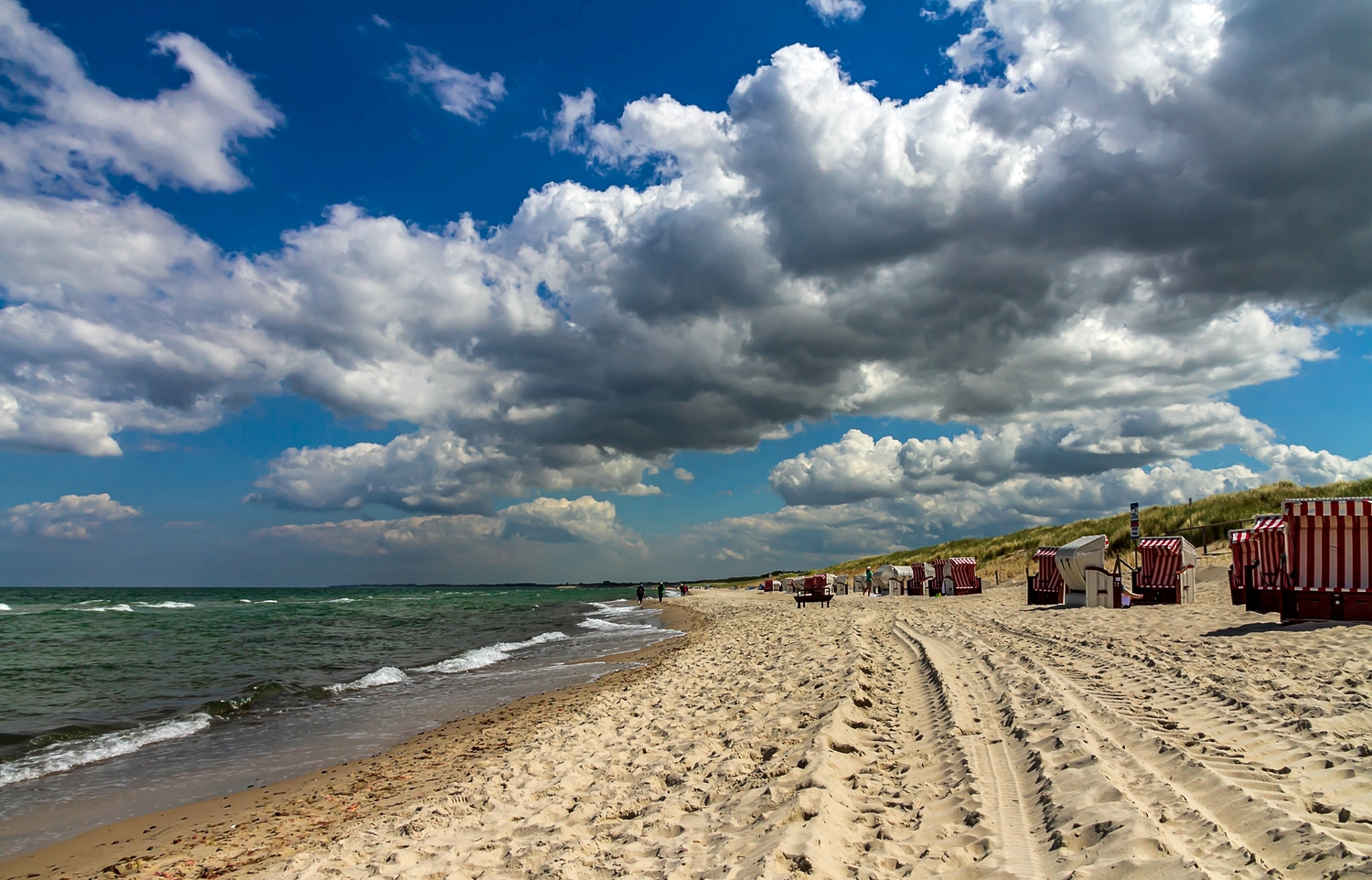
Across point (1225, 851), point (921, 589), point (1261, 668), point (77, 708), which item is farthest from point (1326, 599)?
point (921, 589)

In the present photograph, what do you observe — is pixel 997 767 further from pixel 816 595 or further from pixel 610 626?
pixel 610 626

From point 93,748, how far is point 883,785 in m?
11.0

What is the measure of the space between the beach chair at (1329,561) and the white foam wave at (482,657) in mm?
16922

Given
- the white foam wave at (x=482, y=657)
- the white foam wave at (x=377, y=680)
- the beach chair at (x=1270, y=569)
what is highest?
the beach chair at (x=1270, y=569)

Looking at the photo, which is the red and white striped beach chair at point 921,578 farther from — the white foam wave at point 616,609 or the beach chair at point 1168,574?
the white foam wave at point 616,609

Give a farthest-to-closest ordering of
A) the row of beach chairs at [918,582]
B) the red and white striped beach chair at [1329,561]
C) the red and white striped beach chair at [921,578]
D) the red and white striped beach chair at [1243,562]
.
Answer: the red and white striped beach chair at [921,578] → the row of beach chairs at [918,582] → the red and white striped beach chair at [1243,562] → the red and white striped beach chair at [1329,561]

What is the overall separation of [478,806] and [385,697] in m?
8.74

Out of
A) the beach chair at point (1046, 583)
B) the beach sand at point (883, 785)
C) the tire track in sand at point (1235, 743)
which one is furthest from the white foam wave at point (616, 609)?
the tire track in sand at point (1235, 743)

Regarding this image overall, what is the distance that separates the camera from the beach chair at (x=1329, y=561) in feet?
37.8

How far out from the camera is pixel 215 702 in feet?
42.1

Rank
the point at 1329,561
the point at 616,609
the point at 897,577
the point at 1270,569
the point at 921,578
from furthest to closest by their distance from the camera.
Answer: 1. the point at 616,609
2. the point at 897,577
3. the point at 921,578
4. the point at 1270,569
5. the point at 1329,561

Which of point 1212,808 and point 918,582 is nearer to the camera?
→ point 1212,808

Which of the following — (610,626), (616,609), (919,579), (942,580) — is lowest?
(616,609)

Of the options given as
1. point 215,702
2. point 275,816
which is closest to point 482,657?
point 215,702
